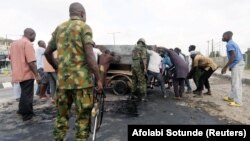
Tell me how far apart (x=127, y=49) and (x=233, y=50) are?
142 inches

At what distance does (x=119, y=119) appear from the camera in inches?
254

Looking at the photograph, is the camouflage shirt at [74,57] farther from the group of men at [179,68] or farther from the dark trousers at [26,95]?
the group of men at [179,68]

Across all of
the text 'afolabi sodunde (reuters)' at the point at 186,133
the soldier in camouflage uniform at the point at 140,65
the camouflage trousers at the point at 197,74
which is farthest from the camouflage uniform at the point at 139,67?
the text 'afolabi sodunde (reuters)' at the point at 186,133

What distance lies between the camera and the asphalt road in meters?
5.24

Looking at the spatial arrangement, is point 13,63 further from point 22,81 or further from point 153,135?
point 153,135

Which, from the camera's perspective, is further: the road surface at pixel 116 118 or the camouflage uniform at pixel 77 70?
the road surface at pixel 116 118

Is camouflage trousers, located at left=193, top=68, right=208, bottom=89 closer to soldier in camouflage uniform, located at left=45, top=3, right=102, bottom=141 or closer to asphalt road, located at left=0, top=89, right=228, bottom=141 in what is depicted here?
asphalt road, located at left=0, top=89, right=228, bottom=141

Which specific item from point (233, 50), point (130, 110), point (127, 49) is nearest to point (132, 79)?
point (127, 49)

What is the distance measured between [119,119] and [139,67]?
2.87 metres

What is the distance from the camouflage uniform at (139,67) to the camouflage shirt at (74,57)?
504 centimetres

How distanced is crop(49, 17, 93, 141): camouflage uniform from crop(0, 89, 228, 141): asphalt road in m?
1.03

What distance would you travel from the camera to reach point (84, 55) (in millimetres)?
3979

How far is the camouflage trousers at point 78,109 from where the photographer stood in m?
3.95

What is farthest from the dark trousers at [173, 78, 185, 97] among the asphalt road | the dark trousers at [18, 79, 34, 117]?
the dark trousers at [18, 79, 34, 117]
